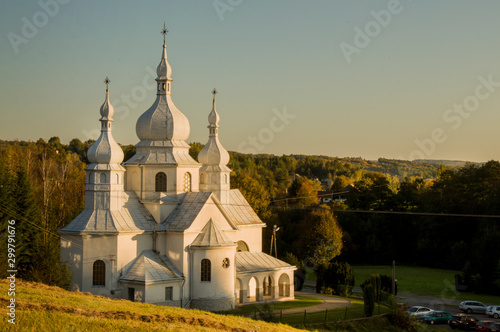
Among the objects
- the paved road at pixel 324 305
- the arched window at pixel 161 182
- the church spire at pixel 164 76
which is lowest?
the paved road at pixel 324 305

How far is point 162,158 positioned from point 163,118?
2705 mm

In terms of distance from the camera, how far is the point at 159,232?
37875 millimetres

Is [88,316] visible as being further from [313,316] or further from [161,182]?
[161,182]

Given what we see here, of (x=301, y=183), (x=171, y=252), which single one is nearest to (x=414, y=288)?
(x=171, y=252)

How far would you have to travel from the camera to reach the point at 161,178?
1559 inches

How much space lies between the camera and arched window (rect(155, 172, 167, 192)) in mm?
39531

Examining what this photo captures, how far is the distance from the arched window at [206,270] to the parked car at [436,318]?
48.1 ft

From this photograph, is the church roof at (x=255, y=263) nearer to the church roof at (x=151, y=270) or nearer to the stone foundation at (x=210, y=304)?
the stone foundation at (x=210, y=304)

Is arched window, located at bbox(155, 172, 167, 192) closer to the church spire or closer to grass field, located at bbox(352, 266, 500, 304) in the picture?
the church spire

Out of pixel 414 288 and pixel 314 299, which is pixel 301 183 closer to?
pixel 414 288

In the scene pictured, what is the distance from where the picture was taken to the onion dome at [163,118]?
4009 centimetres

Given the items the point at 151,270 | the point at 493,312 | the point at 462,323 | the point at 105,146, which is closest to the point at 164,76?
the point at 105,146

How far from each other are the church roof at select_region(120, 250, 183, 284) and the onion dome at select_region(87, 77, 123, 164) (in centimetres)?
608

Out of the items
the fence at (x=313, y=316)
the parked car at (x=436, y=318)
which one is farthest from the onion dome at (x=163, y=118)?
the parked car at (x=436, y=318)
